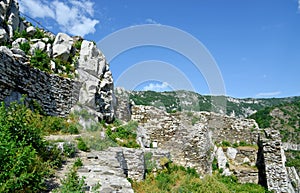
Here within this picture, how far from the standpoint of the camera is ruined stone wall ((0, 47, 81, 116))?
8.70 meters

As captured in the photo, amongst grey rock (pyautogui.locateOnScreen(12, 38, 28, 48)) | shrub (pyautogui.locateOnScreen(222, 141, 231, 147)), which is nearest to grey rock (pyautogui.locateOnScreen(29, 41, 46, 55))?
grey rock (pyautogui.locateOnScreen(12, 38, 28, 48))

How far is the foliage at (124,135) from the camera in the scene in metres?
10.5

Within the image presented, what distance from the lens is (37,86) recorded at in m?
10.4

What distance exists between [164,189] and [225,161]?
724cm

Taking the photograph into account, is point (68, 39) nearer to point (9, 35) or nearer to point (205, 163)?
point (9, 35)

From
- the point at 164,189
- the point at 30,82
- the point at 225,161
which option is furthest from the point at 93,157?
the point at 225,161

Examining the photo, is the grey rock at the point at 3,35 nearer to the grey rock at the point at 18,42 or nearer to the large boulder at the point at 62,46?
the grey rock at the point at 18,42

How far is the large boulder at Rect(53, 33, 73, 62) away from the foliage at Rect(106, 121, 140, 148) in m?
4.54

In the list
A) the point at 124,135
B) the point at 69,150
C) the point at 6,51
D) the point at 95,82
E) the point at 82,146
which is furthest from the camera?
the point at 95,82

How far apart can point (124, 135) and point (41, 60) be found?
4.94m

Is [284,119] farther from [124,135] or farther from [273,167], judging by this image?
[124,135]

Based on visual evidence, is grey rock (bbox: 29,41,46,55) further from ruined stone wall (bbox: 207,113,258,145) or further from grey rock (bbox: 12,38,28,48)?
ruined stone wall (bbox: 207,113,258,145)

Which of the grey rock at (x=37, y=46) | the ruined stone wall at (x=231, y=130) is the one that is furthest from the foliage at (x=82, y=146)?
the ruined stone wall at (x=231, y=130)

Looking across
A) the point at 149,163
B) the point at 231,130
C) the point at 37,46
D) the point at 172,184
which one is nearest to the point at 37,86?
the point at 37,46
